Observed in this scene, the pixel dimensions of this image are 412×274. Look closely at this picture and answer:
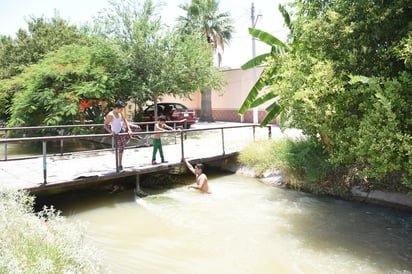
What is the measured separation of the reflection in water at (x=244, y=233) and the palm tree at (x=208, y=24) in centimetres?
1840

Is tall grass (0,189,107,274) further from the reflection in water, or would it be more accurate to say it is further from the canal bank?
the canal bank

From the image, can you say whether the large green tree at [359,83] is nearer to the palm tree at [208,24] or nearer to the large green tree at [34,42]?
the large green tree at [34,42]

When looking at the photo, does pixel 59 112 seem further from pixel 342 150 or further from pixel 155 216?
pixel 342 150

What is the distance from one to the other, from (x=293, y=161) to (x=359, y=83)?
12.2 feet

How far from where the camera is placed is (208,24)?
1033 inches

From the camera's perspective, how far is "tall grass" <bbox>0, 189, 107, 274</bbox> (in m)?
2.94

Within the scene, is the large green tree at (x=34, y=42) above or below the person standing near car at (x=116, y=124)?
above

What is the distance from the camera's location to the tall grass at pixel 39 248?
9.65ft

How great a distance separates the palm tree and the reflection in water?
60.4 feet

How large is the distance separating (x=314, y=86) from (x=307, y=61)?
98cm

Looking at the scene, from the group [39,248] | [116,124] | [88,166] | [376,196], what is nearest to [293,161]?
[376,196]

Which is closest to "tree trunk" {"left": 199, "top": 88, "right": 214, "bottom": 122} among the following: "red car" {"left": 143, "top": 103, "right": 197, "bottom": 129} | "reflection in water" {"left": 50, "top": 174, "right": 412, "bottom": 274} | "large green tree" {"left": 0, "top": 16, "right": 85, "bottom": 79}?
"red car" {"left": 143, "top": 103, "right": 197, "bottom": 129}

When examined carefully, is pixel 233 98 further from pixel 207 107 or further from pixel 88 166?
pixel 88 166

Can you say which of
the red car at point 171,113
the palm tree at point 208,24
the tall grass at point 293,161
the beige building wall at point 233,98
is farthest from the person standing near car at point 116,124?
the palm tree at point 208,24
